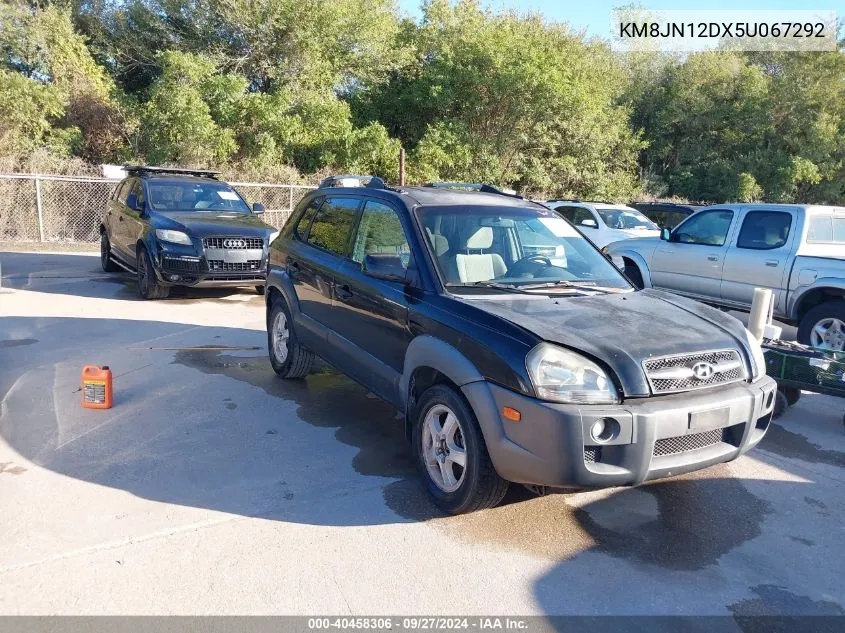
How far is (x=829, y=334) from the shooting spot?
292 inches

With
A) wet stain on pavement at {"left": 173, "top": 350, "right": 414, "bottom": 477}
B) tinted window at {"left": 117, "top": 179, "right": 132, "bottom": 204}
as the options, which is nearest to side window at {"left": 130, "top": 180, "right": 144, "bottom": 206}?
tinted window at {"left": 117, "top": 179, "right": 132, "bottom": 204}

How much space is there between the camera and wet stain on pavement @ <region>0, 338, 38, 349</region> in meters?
7.16

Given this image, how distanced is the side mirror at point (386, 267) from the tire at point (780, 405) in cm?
363

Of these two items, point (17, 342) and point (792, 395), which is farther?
point (17, 342)

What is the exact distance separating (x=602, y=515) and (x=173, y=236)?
7.45 meters

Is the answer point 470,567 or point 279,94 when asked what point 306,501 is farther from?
point 279,94

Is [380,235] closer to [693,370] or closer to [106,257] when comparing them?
[693,370]

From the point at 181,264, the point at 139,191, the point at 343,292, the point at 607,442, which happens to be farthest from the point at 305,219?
the point at 139,191

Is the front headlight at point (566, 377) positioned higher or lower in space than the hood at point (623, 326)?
lower

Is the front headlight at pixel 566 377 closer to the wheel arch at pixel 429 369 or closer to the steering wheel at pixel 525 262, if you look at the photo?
the wheel arch at pixel 429 369

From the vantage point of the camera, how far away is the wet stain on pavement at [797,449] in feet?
16.2

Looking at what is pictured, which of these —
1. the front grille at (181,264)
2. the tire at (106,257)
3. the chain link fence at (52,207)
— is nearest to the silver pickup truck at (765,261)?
the front grille at (181,264)

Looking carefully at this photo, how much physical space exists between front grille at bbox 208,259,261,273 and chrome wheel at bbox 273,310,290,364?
3.42 metres

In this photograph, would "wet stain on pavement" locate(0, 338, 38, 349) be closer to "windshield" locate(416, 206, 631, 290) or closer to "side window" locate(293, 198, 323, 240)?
"side window" locate(293, 198, 323, 240)
